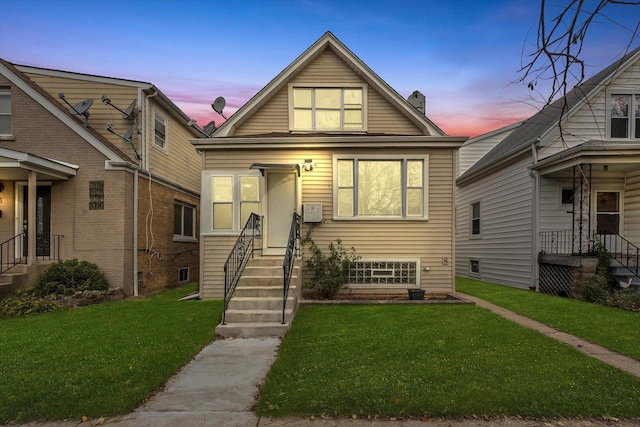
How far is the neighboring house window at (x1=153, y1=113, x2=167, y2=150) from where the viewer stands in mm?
13156

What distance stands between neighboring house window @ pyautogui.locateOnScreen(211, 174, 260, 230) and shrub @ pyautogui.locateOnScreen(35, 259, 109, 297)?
3608 millimetres

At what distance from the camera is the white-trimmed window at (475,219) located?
16.0 metres

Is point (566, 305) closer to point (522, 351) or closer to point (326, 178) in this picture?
point (522, 351)

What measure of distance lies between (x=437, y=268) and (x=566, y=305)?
315 cm

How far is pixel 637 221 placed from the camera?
11602 millimetres

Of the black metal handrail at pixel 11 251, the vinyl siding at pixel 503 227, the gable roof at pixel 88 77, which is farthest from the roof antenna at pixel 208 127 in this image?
the vinyl siding at pixel 503 227

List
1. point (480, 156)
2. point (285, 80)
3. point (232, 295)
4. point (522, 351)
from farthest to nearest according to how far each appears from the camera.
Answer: point (480, 156)
point (285, 80)
point (232, 295)
point (522, 351)

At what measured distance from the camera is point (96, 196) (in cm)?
1082

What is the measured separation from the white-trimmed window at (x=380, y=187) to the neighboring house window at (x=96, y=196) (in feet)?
22.7

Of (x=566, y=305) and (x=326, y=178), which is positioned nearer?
(x=566, y=305)

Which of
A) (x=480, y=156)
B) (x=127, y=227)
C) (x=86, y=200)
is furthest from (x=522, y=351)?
(x=480, y=156)

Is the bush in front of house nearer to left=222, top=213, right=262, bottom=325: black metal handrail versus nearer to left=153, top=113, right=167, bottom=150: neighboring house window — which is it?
left=222, top=213, right=262, bottom=325: black metal handrail

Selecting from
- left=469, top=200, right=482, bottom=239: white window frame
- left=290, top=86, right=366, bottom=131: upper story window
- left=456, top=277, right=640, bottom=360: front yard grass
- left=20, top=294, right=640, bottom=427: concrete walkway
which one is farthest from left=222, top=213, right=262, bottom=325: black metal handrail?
left=469, top=200, right=482, bottom=239: white window frame

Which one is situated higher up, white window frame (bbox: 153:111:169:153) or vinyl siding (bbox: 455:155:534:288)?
white window frame (bbox: 153:111:169:153)
